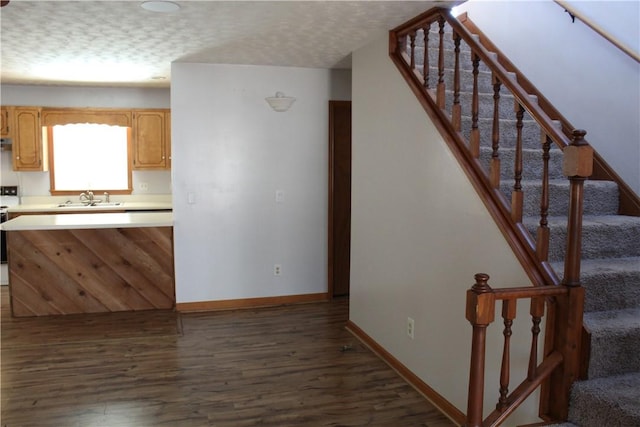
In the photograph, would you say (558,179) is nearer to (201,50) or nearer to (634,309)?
(634,309)

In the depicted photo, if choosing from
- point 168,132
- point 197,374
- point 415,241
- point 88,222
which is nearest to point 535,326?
point 415,241

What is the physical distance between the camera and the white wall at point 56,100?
6.48m

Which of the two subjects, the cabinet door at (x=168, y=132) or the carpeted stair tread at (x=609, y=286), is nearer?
the carpeted stair tread at (x=609, y=286)

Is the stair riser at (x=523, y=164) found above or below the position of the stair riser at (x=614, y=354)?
above

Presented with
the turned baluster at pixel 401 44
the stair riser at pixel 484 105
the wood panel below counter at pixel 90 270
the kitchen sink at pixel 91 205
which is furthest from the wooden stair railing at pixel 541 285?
the kitchen sink at pixel 91 205

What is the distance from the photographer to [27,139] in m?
6.38

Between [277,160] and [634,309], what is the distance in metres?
3.40

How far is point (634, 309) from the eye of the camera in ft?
8.33

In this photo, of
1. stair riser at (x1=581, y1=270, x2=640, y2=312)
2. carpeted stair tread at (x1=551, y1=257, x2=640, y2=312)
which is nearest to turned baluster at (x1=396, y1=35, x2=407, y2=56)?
carpeted stair tread at (x1=551, y1=257, x2=640, y2=312)

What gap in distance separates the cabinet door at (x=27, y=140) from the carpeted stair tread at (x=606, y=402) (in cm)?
642

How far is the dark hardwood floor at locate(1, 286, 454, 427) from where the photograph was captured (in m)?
2.99

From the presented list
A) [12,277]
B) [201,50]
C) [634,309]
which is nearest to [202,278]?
[12,277]

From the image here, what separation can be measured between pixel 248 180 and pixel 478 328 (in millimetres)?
3452

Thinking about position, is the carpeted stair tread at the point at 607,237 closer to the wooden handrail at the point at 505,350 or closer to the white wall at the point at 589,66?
the white wall at the point at 589,66
